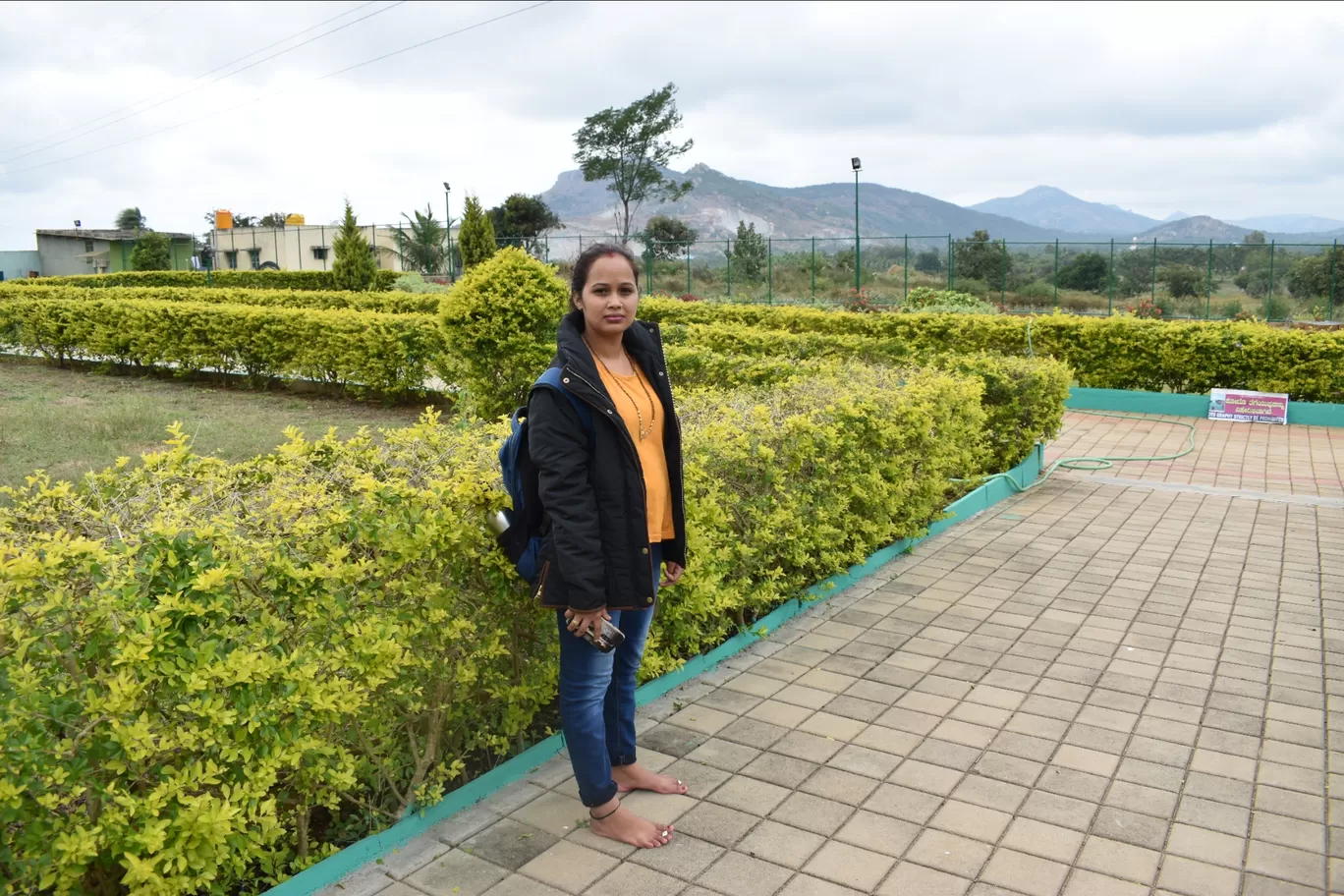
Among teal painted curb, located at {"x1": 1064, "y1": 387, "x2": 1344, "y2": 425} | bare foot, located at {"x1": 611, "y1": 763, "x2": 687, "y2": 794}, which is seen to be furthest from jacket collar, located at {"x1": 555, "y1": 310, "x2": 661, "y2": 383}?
teal painted curb, located at {"x1": 1064, "y1": 387, "x2": 1344, "y2": 425}

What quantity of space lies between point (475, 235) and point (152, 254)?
79.9ft

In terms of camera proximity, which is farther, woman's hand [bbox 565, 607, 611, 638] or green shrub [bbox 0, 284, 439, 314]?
green shrub [bbox 0, 284, 439, 314]

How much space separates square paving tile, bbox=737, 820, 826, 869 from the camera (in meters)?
3.07

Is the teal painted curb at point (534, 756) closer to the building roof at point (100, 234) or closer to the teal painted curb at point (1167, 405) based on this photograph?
the teal painted curb at point (1167, 405)

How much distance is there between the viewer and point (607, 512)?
2906 mm

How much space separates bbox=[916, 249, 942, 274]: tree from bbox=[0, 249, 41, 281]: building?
45.2 m

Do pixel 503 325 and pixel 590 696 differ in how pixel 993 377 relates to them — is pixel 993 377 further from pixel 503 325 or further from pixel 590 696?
pixel 590 696

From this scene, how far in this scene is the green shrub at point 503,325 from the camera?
32.5 ft

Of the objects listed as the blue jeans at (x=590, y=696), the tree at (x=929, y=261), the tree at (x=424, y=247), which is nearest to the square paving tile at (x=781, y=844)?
the blue jeans at (x=590, y=696)

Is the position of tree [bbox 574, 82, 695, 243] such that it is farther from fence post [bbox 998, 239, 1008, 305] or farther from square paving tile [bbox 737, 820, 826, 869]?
square paving tile [bbox 737, 820, 826, 869]

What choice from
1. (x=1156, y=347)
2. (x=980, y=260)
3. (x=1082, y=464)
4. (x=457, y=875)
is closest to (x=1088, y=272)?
(x=980, y=260)

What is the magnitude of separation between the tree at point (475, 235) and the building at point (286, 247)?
21.2m

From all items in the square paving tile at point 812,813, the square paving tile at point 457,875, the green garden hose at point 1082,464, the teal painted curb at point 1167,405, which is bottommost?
the square paving tile at point 812,813

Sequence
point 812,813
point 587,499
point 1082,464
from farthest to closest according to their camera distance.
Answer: point 1082,464 < point 812,813 < point 587,499
